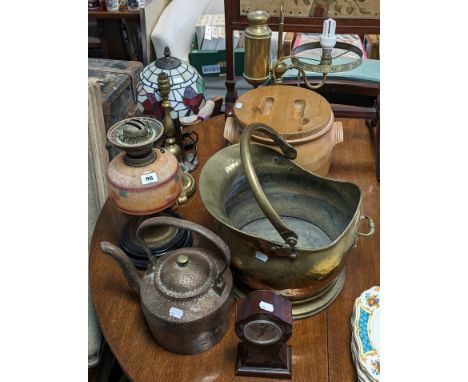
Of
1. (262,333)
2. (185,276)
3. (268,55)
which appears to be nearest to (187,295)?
(185,276)

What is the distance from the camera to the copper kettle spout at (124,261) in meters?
0.82

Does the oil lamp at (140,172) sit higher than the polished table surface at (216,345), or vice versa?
the oil lamp at (140,172)

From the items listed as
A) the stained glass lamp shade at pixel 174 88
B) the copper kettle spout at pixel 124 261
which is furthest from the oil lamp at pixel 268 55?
the copper kettle spout at pixel 124 261

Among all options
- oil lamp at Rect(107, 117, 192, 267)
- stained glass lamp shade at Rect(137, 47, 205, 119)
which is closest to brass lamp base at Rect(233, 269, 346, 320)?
oil lamp at Rect(107, 117, 192, 267)

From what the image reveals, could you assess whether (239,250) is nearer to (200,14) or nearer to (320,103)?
(320,103)

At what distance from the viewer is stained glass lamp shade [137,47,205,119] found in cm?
114

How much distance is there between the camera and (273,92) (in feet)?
3.99

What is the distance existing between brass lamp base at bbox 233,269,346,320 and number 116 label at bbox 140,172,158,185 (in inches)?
10.7

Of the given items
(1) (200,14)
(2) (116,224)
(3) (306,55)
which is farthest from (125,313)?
(1) (200,14)

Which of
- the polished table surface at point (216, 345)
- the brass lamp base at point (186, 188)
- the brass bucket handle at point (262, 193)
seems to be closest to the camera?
the brass bucket handle at point (262, 193)

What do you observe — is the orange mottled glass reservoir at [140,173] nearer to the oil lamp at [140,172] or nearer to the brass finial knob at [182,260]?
the oil lamp at [140,172]

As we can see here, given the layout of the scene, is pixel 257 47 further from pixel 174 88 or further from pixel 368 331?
pixel 368 331

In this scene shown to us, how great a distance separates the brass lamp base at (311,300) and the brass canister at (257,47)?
1.85ft

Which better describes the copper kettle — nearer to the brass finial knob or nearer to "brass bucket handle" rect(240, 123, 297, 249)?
the brass finial knob
